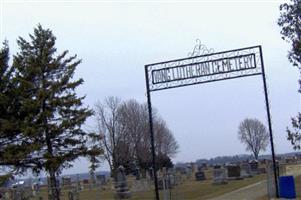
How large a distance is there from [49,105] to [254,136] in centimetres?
10225

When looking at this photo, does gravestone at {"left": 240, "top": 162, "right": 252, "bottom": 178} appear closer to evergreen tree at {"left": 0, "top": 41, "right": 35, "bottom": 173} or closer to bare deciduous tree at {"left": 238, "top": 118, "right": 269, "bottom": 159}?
evergreen tree at {"left": 0, "top": 41, "right": 35, "bottom": 173}

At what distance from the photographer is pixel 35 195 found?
40219 mm

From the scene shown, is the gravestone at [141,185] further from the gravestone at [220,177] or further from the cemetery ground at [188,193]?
the gravestone at [220,177]

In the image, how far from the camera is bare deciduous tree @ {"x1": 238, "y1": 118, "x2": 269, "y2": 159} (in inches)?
5172

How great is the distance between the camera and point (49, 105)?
111 ft

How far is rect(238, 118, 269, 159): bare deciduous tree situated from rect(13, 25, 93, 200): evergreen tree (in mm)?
99066

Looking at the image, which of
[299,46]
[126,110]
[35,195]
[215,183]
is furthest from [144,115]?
[299,46]

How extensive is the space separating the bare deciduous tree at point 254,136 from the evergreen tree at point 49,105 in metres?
99.1

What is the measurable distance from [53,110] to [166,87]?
12.1 meters

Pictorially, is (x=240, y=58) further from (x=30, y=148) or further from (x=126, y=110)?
(x=126, y=110)

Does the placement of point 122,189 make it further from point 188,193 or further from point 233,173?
point 233,173

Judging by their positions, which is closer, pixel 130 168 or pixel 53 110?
pixel 53 110

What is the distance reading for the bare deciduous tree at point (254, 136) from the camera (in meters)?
131


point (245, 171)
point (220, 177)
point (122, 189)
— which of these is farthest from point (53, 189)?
point (245, 171)
